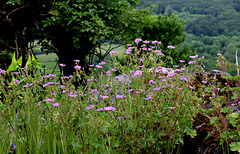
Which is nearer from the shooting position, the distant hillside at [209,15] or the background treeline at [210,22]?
the background treeline at [210,22]

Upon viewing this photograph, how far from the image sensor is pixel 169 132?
1.91 metres

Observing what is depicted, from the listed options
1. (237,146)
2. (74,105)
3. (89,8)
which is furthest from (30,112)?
(89,8)

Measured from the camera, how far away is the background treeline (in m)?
30.9

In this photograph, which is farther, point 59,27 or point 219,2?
point 219,2

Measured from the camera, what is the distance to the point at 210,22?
4266 cm

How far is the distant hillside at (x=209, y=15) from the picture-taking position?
39.2 meters

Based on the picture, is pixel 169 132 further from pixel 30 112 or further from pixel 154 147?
pixel 30 112

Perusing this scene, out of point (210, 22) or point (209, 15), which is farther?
point (209, 15)

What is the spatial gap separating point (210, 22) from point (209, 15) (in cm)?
543

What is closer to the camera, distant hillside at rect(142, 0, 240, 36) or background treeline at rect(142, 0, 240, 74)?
background treeline at rect(142, 0, 240, 74)

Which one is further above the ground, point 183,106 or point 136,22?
point 136,22

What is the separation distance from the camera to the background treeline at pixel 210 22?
30922 mm

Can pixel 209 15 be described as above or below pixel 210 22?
above

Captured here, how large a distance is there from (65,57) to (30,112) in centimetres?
408
